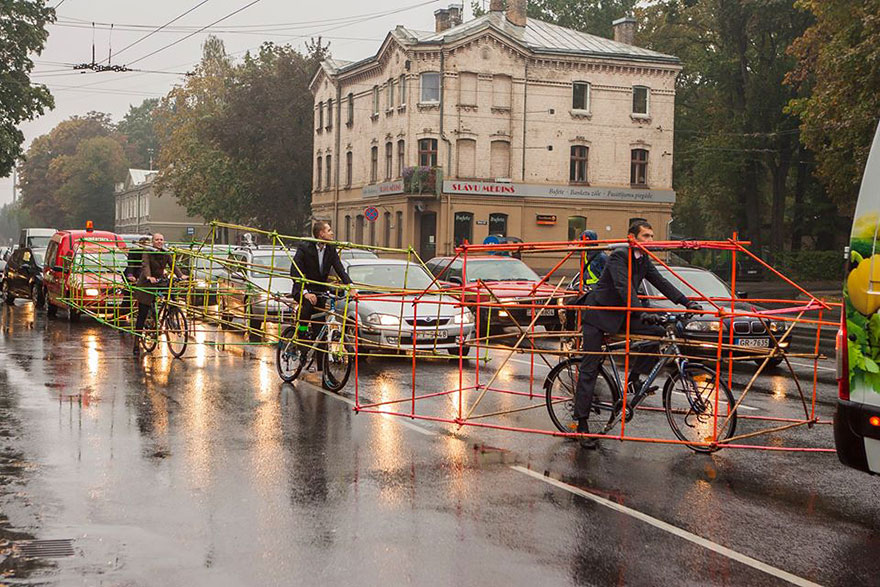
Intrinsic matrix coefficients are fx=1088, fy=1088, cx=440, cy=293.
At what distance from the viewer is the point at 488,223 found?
175ft

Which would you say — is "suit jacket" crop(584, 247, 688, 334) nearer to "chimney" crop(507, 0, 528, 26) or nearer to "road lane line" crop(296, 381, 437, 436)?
"road lane line" crop(296, 381, 437, 436)

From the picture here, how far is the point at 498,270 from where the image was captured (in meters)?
21.5

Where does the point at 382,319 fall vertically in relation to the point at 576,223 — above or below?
below

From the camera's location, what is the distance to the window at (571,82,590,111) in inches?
2156

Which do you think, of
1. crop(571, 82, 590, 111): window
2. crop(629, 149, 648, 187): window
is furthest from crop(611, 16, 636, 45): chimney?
crop(629, 149, 648, 187): window

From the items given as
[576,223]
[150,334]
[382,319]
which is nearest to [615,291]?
[382,319]

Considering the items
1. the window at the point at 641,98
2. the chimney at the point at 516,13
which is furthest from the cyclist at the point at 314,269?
the chimney at the point at 516,13

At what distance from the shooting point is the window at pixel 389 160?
55109 mm

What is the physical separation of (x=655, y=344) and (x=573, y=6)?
210 ft

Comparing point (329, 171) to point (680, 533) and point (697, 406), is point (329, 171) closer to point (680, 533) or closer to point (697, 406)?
point (697, 406)

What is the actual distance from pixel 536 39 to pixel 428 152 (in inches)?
349

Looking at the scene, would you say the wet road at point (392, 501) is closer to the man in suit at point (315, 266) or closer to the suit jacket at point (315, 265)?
the man in suit at point (315, 266)

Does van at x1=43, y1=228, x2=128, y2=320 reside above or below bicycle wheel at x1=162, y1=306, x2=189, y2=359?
above

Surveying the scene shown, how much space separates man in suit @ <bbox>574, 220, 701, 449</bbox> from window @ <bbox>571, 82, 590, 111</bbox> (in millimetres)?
46542
